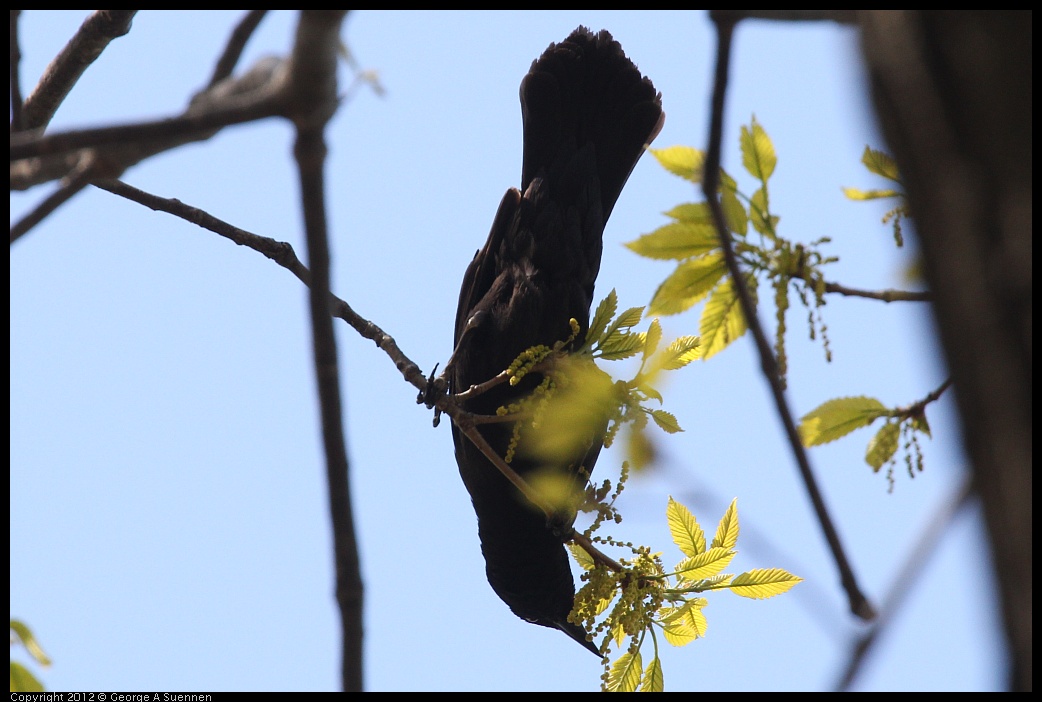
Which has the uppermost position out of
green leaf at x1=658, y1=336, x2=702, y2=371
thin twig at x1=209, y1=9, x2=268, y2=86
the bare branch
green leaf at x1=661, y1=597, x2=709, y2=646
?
the bare branch

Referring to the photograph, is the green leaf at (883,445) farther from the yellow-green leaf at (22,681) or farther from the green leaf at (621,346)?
the yellow-green leaf at (22,681)

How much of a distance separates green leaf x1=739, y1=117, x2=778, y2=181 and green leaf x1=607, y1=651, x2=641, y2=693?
177cm

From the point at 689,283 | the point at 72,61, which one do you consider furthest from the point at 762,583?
the point at 72,61

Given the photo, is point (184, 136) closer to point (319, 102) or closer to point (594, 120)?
point (319, 102)

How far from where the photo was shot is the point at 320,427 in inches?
56.8

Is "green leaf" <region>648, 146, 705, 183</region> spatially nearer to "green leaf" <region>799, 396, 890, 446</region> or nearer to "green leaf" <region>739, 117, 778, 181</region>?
"green leaf" <region>739, 117, 778, 181</region>

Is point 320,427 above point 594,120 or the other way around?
the other way around

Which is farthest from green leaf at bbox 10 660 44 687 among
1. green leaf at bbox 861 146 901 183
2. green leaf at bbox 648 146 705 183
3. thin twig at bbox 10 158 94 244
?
green leaf at bbox 861 146 901 183

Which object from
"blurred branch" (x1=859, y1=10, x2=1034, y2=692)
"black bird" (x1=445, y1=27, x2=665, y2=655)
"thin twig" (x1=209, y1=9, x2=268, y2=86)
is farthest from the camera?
"black bird" (x1=445, y1=27, x2=665, y2=655)

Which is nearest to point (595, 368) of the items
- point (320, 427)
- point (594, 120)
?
point (320, 427)

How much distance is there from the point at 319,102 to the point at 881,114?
913mm

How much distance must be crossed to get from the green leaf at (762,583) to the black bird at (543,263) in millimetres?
1500

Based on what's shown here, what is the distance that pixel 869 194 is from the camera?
10.6 feet

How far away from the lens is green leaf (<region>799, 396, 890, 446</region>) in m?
3.07
